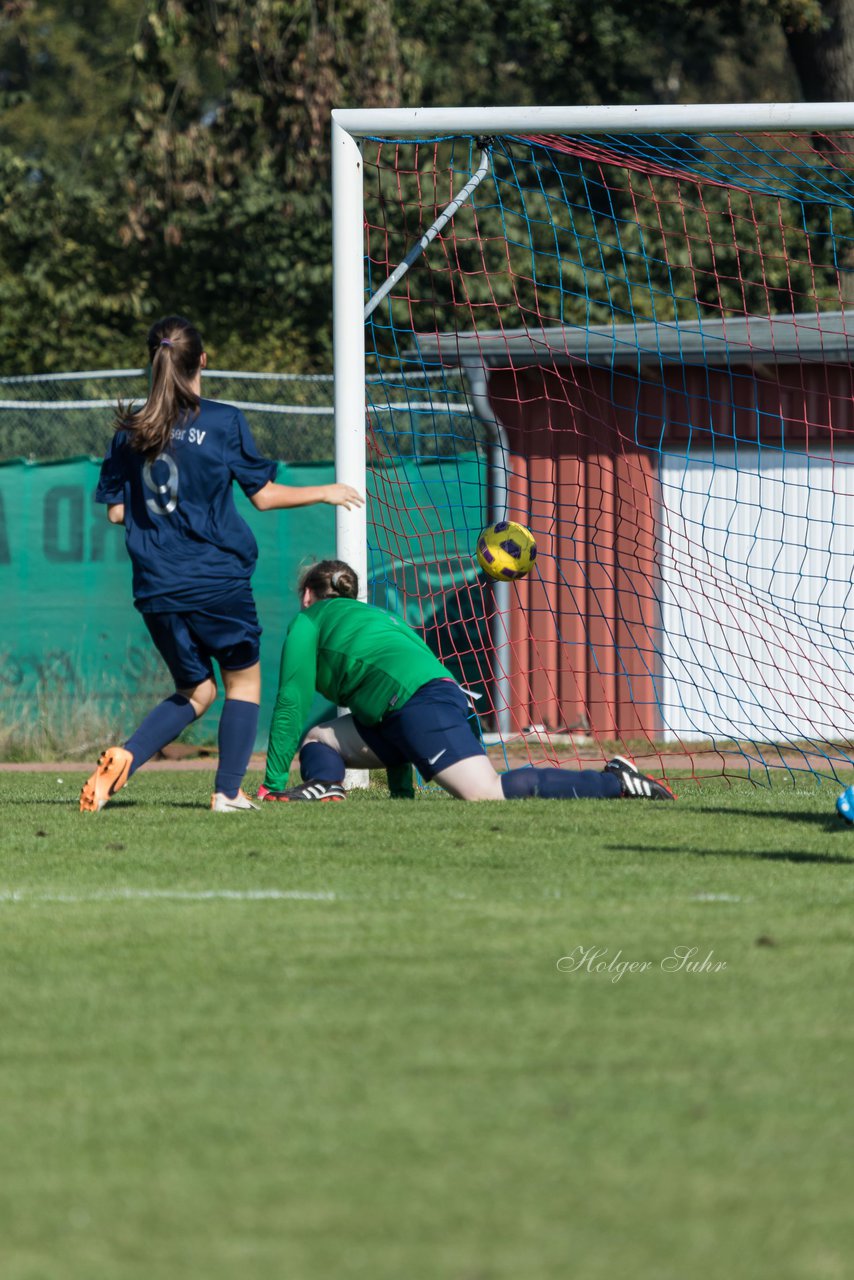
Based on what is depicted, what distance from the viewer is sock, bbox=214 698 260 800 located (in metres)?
7.06

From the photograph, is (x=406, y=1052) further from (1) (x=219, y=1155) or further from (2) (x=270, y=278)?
(2) (x=270, y=278)

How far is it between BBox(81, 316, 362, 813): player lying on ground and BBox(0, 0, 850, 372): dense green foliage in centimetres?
1310

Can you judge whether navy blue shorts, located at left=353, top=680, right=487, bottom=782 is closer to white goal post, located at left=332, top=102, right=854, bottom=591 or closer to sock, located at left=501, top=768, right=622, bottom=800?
sock, located at left=501, top=768, right=622, bottom=800

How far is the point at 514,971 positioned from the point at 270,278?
18606mm

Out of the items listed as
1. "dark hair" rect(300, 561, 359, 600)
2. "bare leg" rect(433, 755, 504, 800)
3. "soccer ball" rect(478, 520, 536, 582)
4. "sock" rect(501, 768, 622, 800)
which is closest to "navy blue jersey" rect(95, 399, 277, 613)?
"dark hair" rect(300, 561, 359, 600)

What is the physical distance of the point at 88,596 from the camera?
12.3m

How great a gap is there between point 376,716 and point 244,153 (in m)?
14.6

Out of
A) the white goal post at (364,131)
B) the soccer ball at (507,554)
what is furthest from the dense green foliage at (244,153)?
the soccer ball at (507,554)

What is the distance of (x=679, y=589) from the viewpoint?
12.9 metres

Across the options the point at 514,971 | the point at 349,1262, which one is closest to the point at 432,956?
the point at 514,971

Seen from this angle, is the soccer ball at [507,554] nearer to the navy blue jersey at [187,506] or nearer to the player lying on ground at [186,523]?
the player lying on ground at [186,523]

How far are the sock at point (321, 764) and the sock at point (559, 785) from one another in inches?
28.4

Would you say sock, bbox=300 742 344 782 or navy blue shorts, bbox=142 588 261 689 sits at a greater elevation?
navy blue shorts, bbox=142 588 261 689

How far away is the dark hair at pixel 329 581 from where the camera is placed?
302 inches
